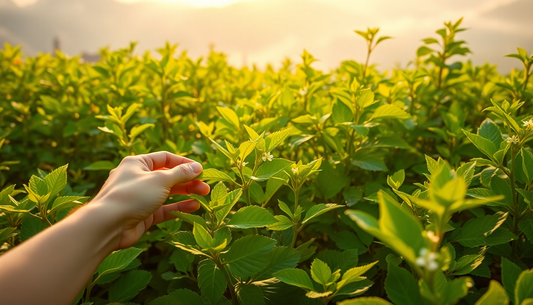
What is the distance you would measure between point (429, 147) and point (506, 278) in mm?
1417

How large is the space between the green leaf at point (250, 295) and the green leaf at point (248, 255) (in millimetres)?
135

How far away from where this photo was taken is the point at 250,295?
47.6 inches

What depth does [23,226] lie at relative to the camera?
1415 millimetres

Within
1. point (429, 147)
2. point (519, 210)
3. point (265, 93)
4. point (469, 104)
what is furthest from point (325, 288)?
point (469, 104)

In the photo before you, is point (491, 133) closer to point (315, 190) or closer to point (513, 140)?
point (513, 140)

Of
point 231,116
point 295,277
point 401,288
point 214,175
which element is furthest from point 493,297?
point 231,116

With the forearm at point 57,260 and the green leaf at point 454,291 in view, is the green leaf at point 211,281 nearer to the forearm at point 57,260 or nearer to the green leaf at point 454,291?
the forearm at point 57,260

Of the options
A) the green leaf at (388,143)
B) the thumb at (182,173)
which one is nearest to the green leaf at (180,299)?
the thumb at (182,173)

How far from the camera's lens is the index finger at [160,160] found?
1.34 m

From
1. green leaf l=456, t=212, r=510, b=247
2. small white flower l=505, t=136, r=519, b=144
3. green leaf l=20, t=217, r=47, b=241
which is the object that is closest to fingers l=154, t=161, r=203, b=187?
green leaf l=20, t=217, r=47, b=241

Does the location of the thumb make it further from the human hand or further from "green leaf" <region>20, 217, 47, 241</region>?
"green leaf" <region>20, 217, 47, 241</region>

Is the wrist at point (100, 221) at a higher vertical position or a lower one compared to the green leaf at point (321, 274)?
higher

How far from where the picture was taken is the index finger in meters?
1.34

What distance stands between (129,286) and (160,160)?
18.9 inches
